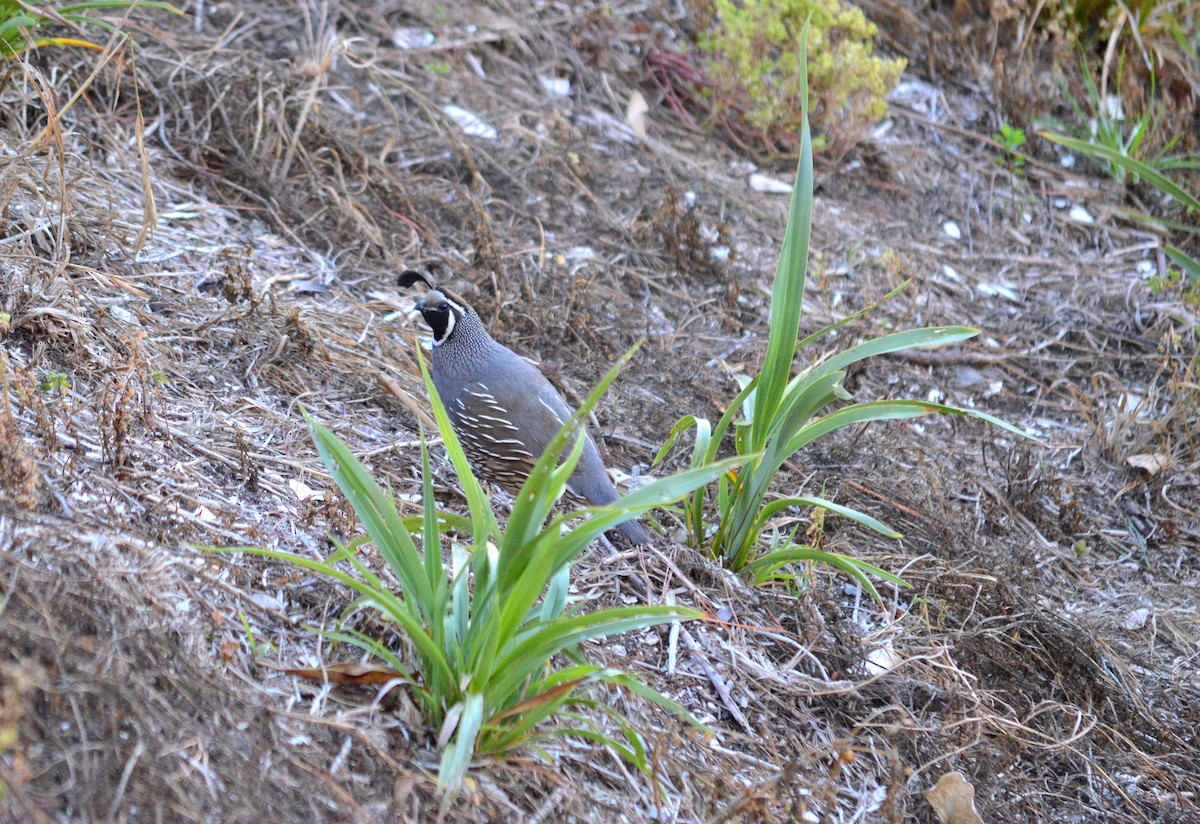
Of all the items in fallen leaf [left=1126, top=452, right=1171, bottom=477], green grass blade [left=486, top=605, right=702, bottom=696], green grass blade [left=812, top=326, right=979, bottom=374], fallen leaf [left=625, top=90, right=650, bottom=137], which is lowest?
fallen leaf [left=1126, top=452, right=1171, bottom=477]

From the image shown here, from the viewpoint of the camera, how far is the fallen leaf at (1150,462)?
5117 mm

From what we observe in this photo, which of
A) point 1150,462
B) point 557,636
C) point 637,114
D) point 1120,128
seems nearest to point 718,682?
point 557,636

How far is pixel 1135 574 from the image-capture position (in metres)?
4.74

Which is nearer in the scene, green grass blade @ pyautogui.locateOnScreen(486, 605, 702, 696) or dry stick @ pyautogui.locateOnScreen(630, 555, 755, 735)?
green grass blade @ pyautogui.locateOnScreen(486, 605, 702, 696)

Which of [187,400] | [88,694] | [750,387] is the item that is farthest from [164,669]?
[750,387]

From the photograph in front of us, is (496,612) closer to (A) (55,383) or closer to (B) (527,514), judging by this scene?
(B) (527,514)

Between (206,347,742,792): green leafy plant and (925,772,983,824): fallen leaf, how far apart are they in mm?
1081

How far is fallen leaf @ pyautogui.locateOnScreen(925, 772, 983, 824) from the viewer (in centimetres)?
310

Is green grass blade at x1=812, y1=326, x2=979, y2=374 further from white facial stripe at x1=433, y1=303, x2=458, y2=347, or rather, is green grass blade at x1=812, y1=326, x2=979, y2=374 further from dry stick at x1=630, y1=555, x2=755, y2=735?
white facial stripe at x1=433, y1=303, x2=458, y2=347

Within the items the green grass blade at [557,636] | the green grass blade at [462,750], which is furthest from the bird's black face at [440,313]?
the green grass blade at [462,750]

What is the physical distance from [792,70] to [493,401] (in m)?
3.31

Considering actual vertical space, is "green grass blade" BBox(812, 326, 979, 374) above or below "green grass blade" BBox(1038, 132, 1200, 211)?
below

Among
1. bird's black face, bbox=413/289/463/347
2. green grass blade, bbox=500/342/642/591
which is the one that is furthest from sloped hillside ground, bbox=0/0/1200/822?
green grass blade, bbox=500/342/642/591

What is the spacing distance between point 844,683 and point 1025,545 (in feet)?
5.16
